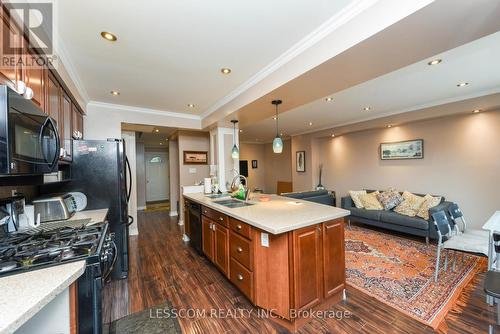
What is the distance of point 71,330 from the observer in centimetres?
102

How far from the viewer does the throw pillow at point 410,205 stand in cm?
393

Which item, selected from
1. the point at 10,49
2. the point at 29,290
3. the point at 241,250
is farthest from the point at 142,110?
the point at 29,290

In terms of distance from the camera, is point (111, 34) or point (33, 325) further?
point (111, 34)

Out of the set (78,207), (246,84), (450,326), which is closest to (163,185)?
(78,207)

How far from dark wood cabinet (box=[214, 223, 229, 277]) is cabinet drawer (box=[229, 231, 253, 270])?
0.36 feet

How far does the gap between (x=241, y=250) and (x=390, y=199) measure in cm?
382

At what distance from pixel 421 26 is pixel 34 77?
109 inches

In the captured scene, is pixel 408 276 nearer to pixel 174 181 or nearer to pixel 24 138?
pixel 24 138

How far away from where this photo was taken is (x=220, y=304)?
6.78 ft

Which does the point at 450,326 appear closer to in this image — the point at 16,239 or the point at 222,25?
the point at 222,25

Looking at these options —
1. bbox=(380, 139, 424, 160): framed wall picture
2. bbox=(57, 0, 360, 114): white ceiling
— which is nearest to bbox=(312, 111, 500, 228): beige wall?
bbox=(380, 139, 424, 160): framed wall picture

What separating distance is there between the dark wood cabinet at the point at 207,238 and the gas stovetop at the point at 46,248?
1353 mm

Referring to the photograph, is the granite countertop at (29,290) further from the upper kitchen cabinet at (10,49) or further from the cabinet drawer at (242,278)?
the cabinet drawer at (242,278)

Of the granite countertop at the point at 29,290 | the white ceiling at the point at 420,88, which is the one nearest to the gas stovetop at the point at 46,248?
the granite countertop at the point at 29,290
